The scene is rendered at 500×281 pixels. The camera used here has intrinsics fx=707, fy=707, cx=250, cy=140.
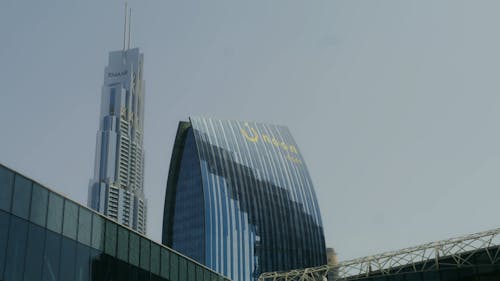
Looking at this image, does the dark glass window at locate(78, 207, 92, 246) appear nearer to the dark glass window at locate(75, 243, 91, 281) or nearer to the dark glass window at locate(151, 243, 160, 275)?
the dark glass window at locate(75, 243, 91, 281)

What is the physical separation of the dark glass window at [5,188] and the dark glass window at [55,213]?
3910mm

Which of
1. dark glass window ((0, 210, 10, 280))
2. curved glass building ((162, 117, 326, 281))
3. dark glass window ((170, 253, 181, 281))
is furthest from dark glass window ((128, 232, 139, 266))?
curved glass building ((162, 117, 326, 281))

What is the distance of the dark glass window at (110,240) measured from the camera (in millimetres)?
48844

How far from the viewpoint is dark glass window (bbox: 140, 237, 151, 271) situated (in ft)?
174

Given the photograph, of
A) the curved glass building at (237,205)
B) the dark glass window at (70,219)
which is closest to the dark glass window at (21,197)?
the dark glass window at (70,219)

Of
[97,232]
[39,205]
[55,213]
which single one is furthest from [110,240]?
[39,205]

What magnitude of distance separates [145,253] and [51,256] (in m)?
12.0

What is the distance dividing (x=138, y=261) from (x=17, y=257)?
552 inches

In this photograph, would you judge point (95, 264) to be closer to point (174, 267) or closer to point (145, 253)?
point (145, 253)

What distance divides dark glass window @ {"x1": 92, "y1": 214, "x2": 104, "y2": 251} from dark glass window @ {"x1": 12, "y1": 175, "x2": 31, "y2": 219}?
7.29m

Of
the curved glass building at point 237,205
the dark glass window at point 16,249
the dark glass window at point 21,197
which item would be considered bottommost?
the dark glass window at point 16,249

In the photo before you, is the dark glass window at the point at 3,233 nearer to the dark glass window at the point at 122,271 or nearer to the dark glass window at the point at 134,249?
the dark glass window at the point at 122,271

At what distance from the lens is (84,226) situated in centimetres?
4662

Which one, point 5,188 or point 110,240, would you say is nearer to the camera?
point 5,188
